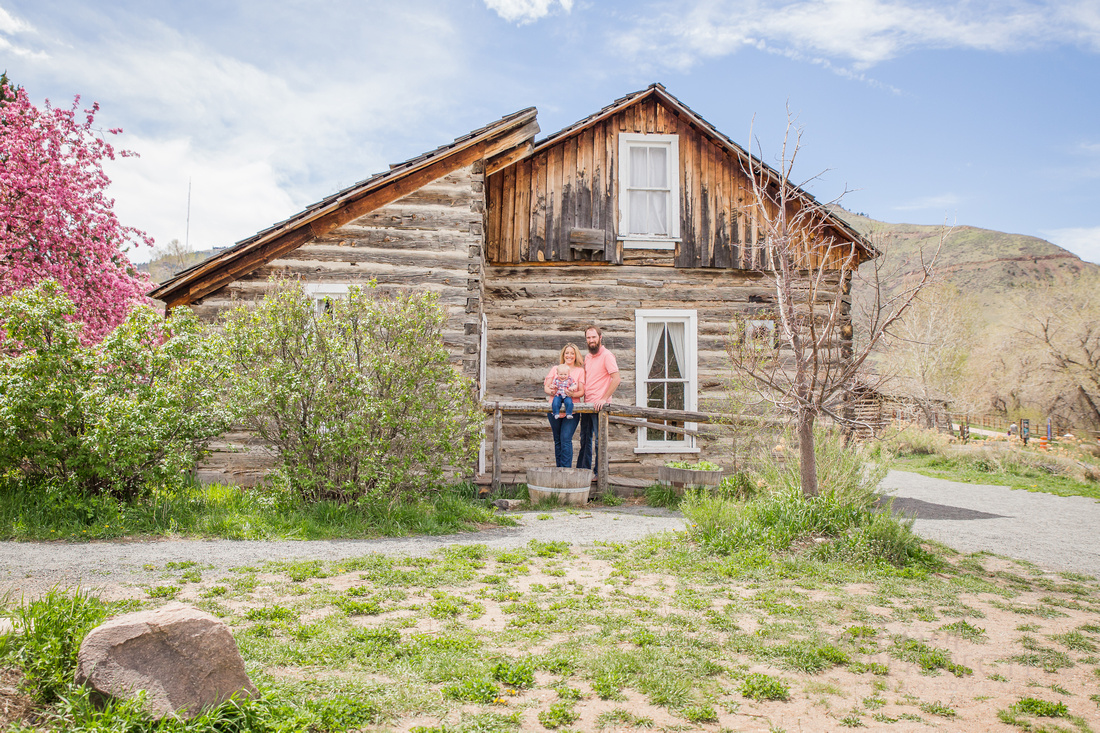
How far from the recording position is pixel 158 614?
2.88 m

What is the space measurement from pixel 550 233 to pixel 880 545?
Answer: 755 centimetres

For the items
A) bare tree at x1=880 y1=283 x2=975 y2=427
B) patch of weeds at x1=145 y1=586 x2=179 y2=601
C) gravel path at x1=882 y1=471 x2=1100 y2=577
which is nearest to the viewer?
patch of weeds at x1=145 y1=586 x2=179 y2=601

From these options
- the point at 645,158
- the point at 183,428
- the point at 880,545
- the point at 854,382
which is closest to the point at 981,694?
the point at 880,545

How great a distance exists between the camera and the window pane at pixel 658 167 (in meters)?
12.1

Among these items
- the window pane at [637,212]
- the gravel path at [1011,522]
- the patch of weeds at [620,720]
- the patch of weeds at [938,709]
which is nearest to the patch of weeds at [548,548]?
the patch of weeds at [620,720]

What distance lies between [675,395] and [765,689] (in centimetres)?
868

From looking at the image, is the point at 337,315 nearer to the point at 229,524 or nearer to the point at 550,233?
the point at 229,524

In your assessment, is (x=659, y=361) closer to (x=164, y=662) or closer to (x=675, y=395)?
(x=675, y=395)

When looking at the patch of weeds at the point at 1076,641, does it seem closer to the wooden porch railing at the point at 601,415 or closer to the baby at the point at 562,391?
the wooden porch railing at the point at 601,415

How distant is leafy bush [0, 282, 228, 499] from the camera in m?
6.67

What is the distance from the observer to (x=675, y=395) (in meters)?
11.8

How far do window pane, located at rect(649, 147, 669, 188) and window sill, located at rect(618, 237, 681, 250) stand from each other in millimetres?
1120

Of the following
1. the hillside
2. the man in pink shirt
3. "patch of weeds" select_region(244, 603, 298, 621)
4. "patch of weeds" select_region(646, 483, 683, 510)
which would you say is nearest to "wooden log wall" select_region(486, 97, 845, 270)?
the man in pink shirt

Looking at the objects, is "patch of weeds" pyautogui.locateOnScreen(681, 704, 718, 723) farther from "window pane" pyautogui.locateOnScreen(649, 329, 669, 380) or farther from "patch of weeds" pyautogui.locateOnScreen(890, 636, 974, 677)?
"window pane" pyautogui.locateOnScreen(649, 329, 669, 380)
